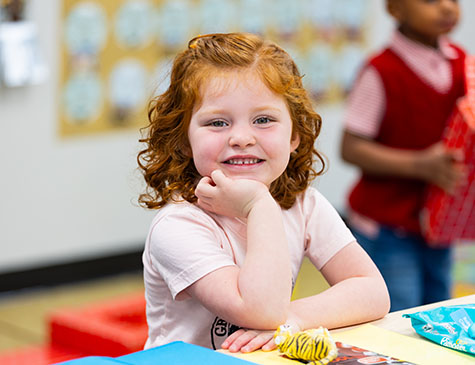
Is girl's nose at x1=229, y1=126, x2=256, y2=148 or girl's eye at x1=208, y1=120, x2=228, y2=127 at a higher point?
girl's eye at x1=208, y1=120, x2=228, y2=127

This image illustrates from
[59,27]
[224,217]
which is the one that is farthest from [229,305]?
[59,27]

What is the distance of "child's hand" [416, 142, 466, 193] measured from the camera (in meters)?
2.46

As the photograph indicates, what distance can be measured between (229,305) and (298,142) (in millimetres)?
353

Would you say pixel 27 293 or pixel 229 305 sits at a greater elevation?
pixel 229 305

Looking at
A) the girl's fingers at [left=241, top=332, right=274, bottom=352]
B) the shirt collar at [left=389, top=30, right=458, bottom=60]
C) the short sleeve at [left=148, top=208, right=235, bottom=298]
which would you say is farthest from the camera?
the shirt collar at [left=389, top=30, right=458, bottom=60]

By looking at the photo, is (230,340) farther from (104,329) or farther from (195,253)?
(104,329)

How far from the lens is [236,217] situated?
1466 mm

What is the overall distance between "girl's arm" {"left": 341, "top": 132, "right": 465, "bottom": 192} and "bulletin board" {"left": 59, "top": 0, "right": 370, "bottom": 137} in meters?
1.21

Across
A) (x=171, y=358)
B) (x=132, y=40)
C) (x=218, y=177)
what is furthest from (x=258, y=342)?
(x=132, y=40)

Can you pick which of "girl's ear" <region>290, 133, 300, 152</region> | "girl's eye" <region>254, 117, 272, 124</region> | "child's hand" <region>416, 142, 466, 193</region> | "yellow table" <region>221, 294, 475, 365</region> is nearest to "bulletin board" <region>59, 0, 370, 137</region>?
"child's hand" <region>416, 142, 466, 193</region>

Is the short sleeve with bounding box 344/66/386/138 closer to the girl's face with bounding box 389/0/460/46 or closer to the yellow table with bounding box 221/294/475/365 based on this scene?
the girl's face with bounding box 389/0/460/46

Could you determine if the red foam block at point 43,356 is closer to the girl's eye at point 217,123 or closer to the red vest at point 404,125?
the red vest at point 404,125

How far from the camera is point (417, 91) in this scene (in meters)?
2.53

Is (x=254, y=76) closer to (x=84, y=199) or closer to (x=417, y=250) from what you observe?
(x=417, y=250)
